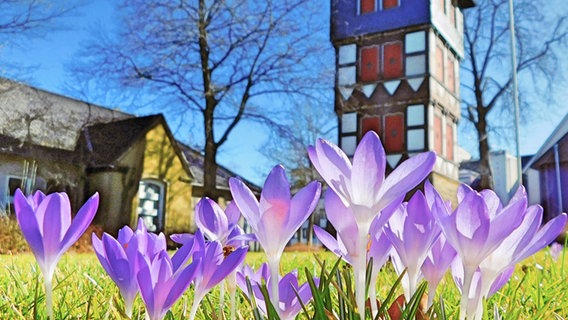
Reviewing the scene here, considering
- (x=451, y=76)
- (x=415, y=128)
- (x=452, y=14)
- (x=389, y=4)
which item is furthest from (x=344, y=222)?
(x=452, y=14)

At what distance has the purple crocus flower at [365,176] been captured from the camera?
0.29 metres

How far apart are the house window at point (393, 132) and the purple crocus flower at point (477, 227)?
9489 millimetres

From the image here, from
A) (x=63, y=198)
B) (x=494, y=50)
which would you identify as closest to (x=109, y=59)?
(x=494, y=50)

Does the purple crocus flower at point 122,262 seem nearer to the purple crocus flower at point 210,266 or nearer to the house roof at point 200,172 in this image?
the purple crocus flower at point 210,266

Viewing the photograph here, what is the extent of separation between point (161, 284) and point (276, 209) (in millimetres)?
72

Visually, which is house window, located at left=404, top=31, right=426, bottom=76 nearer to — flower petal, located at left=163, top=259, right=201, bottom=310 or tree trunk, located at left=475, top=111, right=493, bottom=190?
tree trunk, located at left=475, top=111, right=493, bottom=190

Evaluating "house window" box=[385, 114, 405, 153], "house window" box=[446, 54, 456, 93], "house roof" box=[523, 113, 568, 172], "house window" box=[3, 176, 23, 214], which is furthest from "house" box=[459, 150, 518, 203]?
"house window" box=[3, 176, 23, 214]

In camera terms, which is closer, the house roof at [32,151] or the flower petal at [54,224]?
the flower petal at [54,224]

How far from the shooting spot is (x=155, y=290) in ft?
1.03

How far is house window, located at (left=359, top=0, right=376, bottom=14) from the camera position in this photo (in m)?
11.5

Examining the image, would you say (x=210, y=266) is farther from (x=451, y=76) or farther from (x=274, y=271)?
(x=451, y=76)

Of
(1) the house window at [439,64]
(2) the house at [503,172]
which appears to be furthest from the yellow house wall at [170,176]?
(2) the house at [503,172]

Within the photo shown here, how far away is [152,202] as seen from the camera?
10180mm

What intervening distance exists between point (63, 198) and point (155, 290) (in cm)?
8
